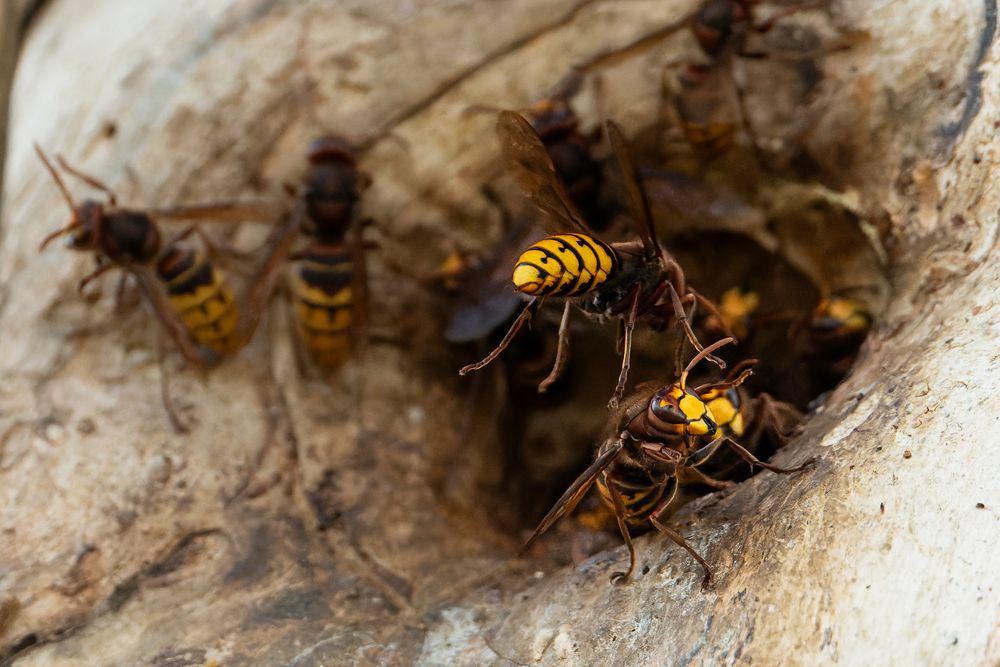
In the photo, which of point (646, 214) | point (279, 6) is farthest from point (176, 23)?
point (646, 214)

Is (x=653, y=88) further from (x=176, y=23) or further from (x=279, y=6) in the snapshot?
(x=176, y=23)

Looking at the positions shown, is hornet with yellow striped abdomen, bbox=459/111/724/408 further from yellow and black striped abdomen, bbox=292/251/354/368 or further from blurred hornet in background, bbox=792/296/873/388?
yellow and black striped abdomen, bbox=292/251/354/368

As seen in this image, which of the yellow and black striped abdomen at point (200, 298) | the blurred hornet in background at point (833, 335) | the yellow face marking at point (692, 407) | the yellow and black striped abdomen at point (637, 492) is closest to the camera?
the yellow face marking at point (692, 407)

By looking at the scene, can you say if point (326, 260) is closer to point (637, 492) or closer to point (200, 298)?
point (200, 298)

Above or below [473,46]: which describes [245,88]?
above

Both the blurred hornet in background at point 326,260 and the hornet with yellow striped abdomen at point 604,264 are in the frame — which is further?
the blurred hornet in background at point 326,260

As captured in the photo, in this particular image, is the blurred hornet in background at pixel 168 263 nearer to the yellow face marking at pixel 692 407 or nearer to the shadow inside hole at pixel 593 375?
the shadow inside hole at pixel 593 375

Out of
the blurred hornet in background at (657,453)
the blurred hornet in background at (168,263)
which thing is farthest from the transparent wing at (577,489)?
the blurred hornet in background at (168,263)
